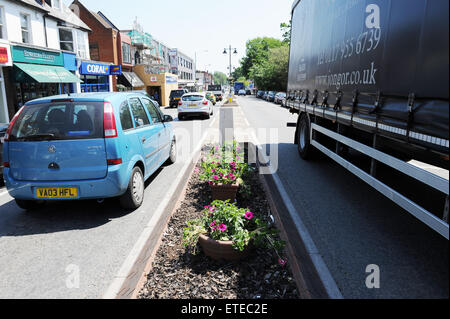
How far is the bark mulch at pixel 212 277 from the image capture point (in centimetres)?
306

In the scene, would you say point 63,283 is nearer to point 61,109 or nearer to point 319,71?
point 61,109

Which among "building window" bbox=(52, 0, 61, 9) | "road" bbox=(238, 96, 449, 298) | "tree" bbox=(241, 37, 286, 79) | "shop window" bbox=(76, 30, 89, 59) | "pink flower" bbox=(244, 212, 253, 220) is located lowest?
"road" bbox=(238, 96, 449, 298)

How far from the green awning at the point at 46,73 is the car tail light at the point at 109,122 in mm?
14851

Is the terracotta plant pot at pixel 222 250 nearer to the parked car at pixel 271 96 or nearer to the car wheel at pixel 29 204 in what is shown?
the car wheel at pixel 29 204

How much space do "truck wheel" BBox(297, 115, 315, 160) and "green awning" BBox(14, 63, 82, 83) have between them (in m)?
14.6

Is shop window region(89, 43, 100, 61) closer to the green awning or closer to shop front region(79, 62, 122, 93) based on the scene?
shop front region(79, 62, 122, 93)

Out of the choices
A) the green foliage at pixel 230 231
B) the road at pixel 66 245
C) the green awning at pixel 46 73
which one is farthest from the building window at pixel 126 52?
the green foliage at pixel 230 231

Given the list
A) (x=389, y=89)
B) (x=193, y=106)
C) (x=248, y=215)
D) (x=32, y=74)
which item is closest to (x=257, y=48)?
(x=193, y=106)

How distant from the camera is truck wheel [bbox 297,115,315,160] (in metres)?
8.37

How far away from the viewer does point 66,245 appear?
4.16 metres

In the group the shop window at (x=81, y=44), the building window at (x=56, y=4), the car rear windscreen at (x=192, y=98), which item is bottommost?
the car rear windscreen at (x=192, y=98)

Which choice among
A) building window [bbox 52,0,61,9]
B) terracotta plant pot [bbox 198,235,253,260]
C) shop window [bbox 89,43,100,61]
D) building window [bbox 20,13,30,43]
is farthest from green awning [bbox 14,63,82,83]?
terracotta plant pot [bbox 198,235,253,260]

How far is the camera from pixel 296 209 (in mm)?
5234
